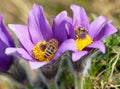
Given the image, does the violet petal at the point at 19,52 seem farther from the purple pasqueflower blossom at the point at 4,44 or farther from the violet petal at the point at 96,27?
the violet petal at the point at 96,27

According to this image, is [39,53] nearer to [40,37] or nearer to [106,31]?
[40,37]

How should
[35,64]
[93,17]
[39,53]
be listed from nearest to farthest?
[35,64] < [39,53] < [93,17]

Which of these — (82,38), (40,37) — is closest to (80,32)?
(82,38)

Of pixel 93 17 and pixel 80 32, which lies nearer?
pixel 80 32

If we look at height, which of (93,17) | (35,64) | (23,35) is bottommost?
(35,64)

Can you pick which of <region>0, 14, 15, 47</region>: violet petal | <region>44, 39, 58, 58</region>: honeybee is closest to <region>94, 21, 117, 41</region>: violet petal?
<region>44, 39, 58, 58</region>: honeybee

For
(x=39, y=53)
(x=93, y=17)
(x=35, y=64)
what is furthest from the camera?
(x=93, y=17)

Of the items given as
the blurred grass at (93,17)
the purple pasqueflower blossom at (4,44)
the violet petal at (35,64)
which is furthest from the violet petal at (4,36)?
the blurred grass at (93,17)
